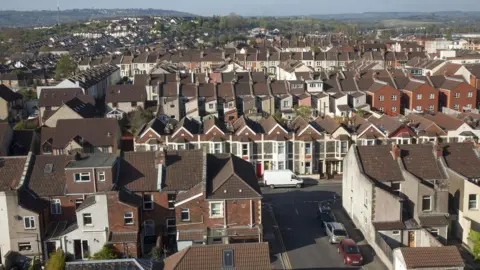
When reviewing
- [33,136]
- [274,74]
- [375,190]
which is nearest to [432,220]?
[375,190]

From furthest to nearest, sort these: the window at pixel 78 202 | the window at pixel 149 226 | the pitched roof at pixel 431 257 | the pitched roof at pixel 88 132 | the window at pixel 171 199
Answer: the pitched roof at pixel 88 132 < the window at pixel 149 226 < the window at pixel 171 199 < the window at pixel 78 202 < the pitched roof at pixel 431 257

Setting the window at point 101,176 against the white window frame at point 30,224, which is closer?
the white window frame at point 30,224

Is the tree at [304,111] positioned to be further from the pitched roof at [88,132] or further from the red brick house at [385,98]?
the pitched roof at [88,132]

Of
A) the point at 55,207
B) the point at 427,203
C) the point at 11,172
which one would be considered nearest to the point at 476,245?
the point at 427,203

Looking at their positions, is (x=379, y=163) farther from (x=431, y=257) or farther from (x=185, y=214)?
(x=185, y=214)

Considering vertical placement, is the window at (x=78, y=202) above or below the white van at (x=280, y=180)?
above

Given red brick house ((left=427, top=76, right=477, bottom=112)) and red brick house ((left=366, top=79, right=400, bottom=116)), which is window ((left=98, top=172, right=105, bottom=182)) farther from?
red brick house ((left=427, top=76, right=477, bottom=112))

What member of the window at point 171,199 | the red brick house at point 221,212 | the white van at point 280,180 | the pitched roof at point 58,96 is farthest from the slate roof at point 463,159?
the pitched roof at point 58,96

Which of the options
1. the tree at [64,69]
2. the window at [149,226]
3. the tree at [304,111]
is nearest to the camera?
the window at [149,226]
